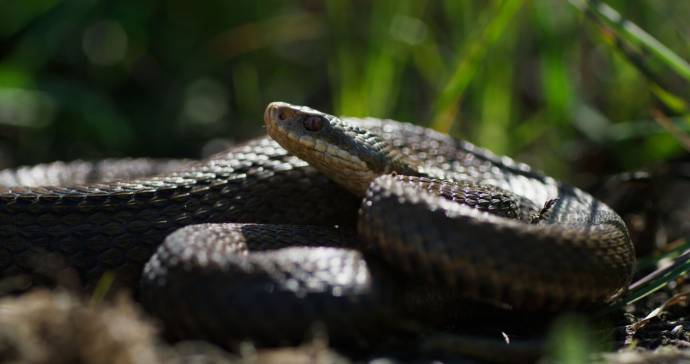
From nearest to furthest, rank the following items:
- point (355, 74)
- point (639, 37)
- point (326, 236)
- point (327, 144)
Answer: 1. point (326, 236)
2. point (639, 37)
3. point (327, 144)
4. point (355, 74)

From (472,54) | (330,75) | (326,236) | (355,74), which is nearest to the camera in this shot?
(326,236)

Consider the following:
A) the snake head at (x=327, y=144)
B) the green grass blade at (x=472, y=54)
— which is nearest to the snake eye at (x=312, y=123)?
the snake head at (x=327, y=144)

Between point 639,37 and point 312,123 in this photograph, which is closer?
point 639,37

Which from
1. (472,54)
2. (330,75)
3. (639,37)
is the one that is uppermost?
(639,37)

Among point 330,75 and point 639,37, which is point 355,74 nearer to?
point 330,75

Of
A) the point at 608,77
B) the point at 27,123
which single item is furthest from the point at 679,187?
the point at 27,123

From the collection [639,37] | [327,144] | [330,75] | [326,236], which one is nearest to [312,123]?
[327,144]

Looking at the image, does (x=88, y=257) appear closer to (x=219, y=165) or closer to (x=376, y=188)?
(x=219, y=165)
